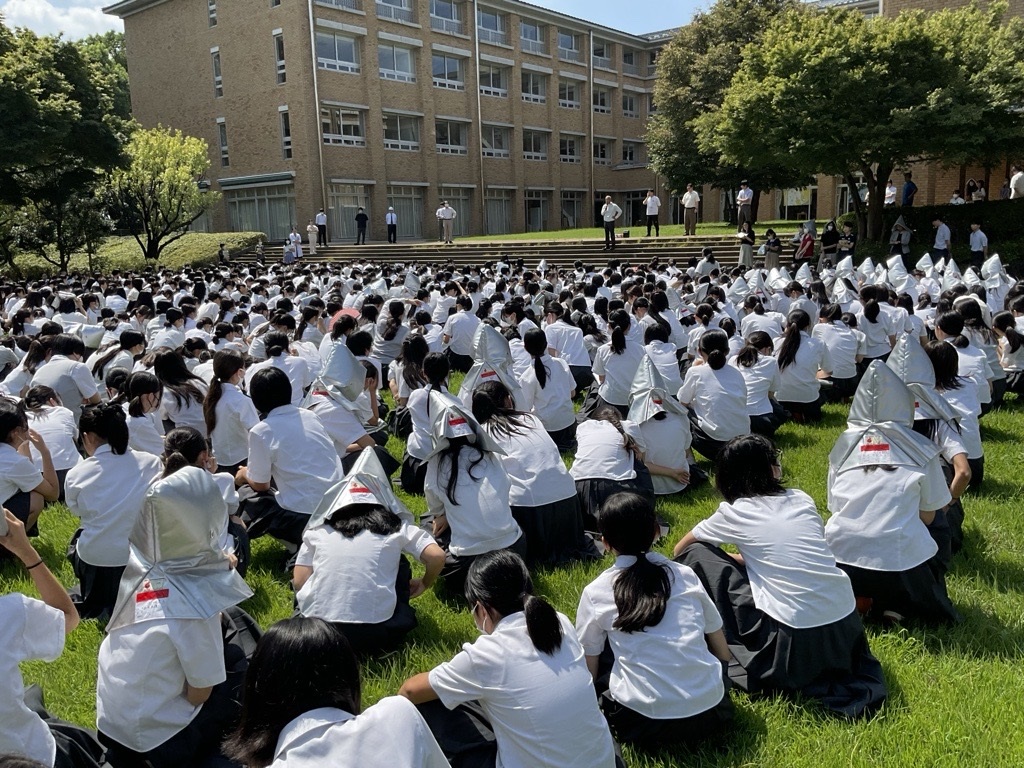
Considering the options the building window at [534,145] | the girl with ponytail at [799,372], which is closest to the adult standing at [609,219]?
the girl with ponytail at [799,372]

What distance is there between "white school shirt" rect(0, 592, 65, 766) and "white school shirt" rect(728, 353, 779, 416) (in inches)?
235

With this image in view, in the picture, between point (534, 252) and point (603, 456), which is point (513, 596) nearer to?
point (603, 456)

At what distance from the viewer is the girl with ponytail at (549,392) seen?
22.9 feet

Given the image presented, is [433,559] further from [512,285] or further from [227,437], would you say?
[512,285]

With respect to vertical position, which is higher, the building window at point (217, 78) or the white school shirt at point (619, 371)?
the building window at point (217, 78)

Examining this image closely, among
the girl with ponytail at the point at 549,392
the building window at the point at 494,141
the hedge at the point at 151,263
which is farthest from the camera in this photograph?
the building window at the point at 494,141

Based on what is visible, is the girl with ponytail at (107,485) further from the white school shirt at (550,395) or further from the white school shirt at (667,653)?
the white school shirt at (550,395)

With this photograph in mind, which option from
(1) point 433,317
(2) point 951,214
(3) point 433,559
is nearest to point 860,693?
(3) point 433,559

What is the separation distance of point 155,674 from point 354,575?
101 cm

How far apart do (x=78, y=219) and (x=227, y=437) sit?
80.7ft

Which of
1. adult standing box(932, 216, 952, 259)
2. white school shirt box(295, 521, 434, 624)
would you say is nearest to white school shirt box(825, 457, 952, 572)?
white school shirt box(295, 521, 434, 624)

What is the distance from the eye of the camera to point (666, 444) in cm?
586

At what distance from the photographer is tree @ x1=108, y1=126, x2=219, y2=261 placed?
26.6 metres

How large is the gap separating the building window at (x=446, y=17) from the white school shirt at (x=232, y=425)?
1219 inches
